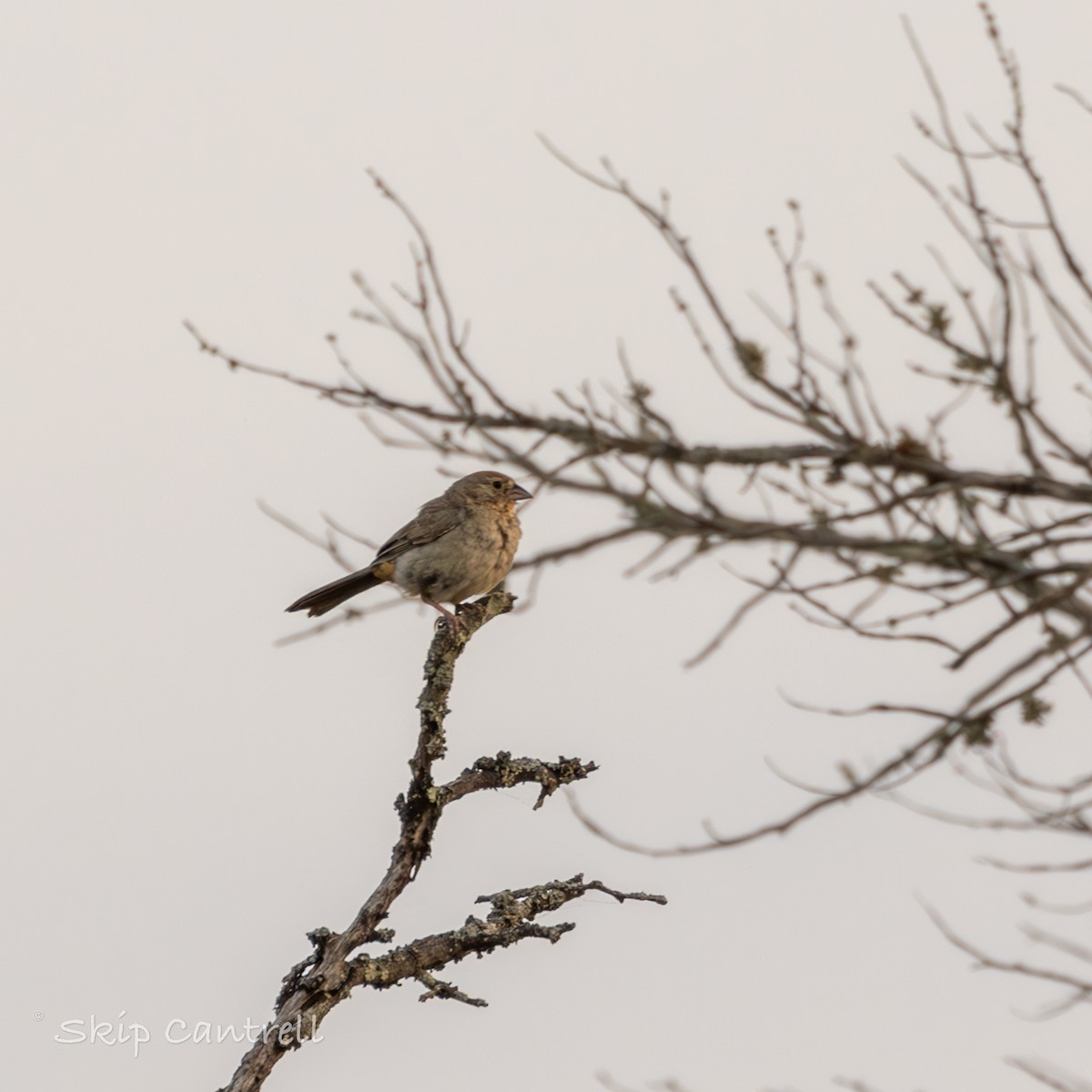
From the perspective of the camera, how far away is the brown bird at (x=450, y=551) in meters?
8.78

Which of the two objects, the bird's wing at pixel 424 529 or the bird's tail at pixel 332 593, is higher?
the bird's wing at pixel 424 529

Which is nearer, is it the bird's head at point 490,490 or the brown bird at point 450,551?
the brown bird at point 450,551

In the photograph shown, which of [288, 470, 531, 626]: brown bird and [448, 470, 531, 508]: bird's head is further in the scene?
[448, 470, 531, 508]: bird's head

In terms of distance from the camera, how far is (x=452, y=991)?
566 cm

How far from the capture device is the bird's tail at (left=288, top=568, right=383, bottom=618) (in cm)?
897

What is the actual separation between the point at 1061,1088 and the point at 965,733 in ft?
3.23

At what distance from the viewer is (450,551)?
29.0 ft

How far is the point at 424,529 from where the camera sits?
30.0 ft

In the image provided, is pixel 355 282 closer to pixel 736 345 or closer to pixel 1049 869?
pixel 736 345

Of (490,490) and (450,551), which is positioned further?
(490,490)

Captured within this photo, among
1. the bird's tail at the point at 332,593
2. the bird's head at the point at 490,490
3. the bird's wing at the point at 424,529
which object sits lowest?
the bird's tail at the point at 332,593

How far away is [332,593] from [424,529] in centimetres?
65

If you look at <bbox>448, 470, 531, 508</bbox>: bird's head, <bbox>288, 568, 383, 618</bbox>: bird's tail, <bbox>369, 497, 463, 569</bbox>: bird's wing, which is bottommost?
<bbox>288, 568, 383, 618</bbox>: bird's tail

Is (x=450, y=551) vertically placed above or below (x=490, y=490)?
below
